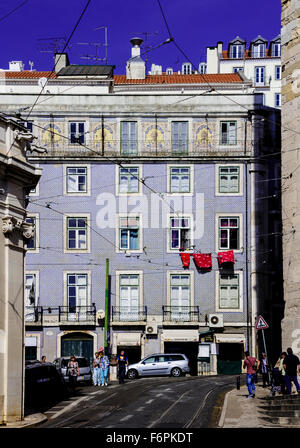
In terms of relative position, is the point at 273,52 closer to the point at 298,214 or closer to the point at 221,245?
the point at 221,245

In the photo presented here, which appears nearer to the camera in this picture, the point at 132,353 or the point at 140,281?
the point at 132,353

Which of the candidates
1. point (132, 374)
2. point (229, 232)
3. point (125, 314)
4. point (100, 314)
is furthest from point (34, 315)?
point (229, 232)

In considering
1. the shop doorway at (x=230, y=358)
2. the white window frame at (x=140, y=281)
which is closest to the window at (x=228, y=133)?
the white window frame at (x=140, y=281)

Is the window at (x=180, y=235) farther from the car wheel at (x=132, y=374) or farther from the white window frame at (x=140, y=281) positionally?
the car wheel at (x=132, y=374)

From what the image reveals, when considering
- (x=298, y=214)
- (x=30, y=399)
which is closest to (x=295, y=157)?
(x=298, y=214)

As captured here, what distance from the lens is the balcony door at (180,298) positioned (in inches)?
2010

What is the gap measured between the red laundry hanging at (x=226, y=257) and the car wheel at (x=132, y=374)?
981 cm

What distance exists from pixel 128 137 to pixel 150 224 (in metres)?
5.74

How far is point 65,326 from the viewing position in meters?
50.5

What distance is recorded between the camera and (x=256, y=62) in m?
94.1

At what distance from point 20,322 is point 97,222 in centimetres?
2775

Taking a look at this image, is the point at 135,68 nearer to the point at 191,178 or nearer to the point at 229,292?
the point at 191,178
